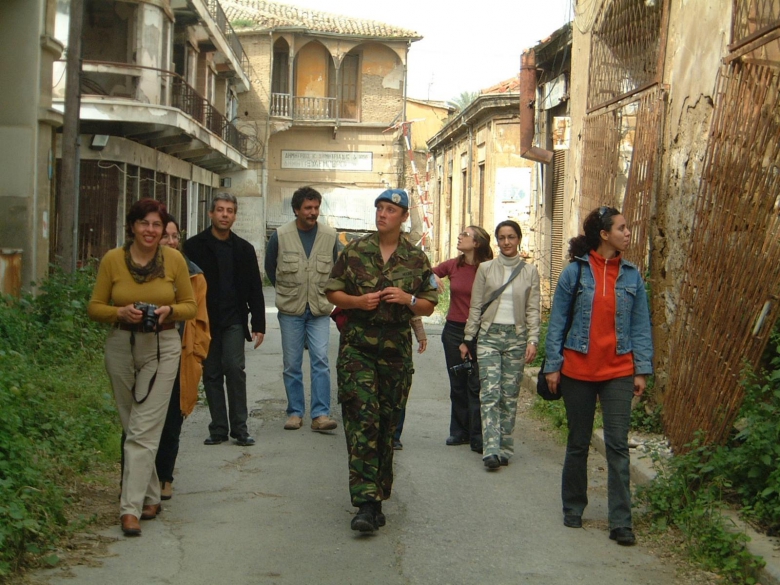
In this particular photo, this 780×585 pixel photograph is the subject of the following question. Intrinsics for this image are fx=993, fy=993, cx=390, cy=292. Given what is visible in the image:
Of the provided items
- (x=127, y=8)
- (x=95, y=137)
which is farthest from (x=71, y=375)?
(x=127, y=8)

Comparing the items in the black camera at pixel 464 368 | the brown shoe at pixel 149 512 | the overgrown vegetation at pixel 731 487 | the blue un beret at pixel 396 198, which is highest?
the blue un beret at pixel 396 198

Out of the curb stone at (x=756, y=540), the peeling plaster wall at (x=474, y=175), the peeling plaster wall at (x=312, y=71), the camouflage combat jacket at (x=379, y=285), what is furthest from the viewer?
the peeling plaster wall at (x=312, y=71)

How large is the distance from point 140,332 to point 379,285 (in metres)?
1.35

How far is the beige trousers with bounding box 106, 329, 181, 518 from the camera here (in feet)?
17.9

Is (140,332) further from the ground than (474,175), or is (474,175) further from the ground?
(474,175)

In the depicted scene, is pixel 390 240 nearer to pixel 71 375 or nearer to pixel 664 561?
pixel 664 561

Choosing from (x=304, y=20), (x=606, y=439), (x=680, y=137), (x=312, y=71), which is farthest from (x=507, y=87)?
(x=606, y=439)

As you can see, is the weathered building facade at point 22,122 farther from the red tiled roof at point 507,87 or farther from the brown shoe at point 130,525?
the red tiled roof at point 507,87

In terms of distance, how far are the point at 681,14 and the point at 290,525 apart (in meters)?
5.25

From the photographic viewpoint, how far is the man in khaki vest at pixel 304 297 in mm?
8336

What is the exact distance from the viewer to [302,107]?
39.3 metres

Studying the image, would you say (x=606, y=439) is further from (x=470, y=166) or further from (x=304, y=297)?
(x=470, y=166)

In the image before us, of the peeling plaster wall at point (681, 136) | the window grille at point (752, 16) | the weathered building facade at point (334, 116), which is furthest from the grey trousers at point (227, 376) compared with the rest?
the weathered building facade at point (334, 116)

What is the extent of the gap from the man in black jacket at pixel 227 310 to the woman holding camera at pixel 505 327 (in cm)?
176
